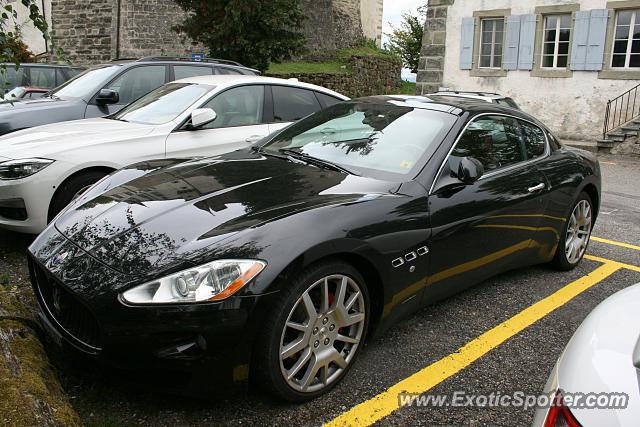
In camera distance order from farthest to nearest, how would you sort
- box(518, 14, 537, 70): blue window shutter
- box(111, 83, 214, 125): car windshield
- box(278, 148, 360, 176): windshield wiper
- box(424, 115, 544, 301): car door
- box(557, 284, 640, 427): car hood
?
box(518, 14, 537, 70): blue window shutter → box(111, 83, 214, 125): car windshield → box(278, 148, 360, 176): windshield wiper → box(424, 115, 544, 301): car door → box(557, 284, 640, 427): car hood

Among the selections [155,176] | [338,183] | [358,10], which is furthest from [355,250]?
[358,10]

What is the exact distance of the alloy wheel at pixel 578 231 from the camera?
459cm

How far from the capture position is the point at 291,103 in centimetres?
592

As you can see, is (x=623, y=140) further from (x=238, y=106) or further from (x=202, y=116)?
(x=202, y=116)

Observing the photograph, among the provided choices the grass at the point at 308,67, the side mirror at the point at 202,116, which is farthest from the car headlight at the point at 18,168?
the grass at the point at 308,67

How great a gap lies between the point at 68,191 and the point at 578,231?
4416mm

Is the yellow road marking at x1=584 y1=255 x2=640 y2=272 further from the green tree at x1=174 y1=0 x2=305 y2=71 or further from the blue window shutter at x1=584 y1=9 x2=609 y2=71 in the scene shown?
the blue window shutter at x1=584 y1=9 x2=609 y2=71

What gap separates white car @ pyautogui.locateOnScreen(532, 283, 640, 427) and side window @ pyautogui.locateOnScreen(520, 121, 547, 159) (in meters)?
2.56

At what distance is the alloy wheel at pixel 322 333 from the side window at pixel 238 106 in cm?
314

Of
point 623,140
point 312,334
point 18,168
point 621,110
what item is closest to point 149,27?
point 621,110

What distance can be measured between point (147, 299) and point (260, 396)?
0.80 meters

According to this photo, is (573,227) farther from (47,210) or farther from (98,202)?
(47,210)

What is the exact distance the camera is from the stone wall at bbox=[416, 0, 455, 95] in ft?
57.5

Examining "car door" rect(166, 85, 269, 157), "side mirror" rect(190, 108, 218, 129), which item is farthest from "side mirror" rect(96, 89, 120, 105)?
"side mirror" rect(190, 108, 218, 129)
